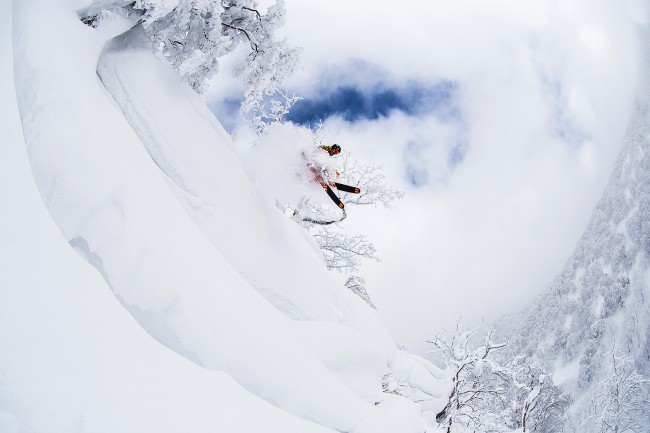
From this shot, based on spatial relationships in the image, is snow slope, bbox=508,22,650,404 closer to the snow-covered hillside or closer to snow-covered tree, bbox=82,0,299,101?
the snow-covered hillside

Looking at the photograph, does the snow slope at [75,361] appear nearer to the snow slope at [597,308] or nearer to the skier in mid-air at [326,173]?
the skier in mid-air at [326,173]

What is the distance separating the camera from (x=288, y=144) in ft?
30.7

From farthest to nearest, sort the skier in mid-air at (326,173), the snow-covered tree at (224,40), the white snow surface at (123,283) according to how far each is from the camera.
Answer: the skier in mid-air at (326,173) < the snow-covered tree at (224,40) < the white snow surface at (123,283)

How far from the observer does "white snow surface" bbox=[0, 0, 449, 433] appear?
7.93ft

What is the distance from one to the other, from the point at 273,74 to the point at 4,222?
7.17m

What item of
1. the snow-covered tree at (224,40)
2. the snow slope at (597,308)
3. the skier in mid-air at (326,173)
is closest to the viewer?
the snow-covered tree at (224,40)

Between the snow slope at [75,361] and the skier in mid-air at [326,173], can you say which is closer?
the snow slope at [75,361]

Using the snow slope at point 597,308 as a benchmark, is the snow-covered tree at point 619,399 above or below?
below

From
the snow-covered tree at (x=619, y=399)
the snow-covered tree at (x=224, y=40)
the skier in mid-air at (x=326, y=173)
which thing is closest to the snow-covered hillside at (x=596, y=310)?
the snow-covered tree at (x=619, y=399)

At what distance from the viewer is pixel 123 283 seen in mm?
3354

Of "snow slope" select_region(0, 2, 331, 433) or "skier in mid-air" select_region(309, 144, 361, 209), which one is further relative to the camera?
"skier in mid-air" select_region(309, 144, 361, 209)

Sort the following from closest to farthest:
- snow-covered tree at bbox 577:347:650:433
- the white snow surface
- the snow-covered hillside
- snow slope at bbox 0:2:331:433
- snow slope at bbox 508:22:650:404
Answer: snow slope at bbox 0:2:331:433, the white snow surface, snow-covered tree at bbox 577:347:650:433, the snow-covered hillside, snow slope at bbox 508:22:650:404

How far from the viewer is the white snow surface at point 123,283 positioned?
95.1 inches

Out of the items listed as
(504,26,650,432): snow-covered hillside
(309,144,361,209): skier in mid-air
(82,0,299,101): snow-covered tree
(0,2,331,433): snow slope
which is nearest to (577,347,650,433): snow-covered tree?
(309,144,361,209): skier in mid-air
